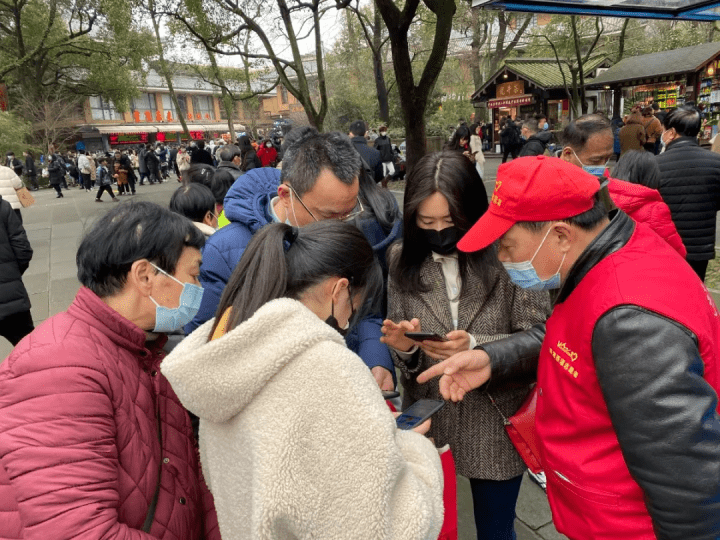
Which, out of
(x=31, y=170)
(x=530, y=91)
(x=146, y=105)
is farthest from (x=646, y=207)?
(x=146, y=105)

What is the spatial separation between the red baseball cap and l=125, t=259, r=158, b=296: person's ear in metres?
1.01

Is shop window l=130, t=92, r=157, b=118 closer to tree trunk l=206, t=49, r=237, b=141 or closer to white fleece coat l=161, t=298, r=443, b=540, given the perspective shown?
tree trunk l=206, t=49, r=237, b=141

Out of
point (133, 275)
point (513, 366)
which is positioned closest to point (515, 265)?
point (513, 366)

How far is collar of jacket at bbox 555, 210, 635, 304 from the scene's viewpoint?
132cm

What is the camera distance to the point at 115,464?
117cm

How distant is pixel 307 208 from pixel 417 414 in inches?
41.9

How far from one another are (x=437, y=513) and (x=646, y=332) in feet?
1.94

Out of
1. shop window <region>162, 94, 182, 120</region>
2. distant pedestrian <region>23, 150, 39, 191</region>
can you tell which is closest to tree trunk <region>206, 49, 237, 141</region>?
distant pedestrian <region>23, 150, 39, 191</region>

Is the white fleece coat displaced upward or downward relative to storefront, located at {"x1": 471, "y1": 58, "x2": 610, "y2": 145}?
downward

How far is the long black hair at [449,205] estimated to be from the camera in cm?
193

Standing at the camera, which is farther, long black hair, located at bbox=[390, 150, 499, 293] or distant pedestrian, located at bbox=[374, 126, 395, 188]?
distant pedestrian, located at bbox=[374, 126, 395, 188]

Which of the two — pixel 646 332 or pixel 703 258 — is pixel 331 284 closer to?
pixel 646 332

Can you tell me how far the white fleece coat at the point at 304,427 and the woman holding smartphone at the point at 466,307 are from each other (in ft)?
2.86

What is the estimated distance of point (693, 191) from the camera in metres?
4.35
